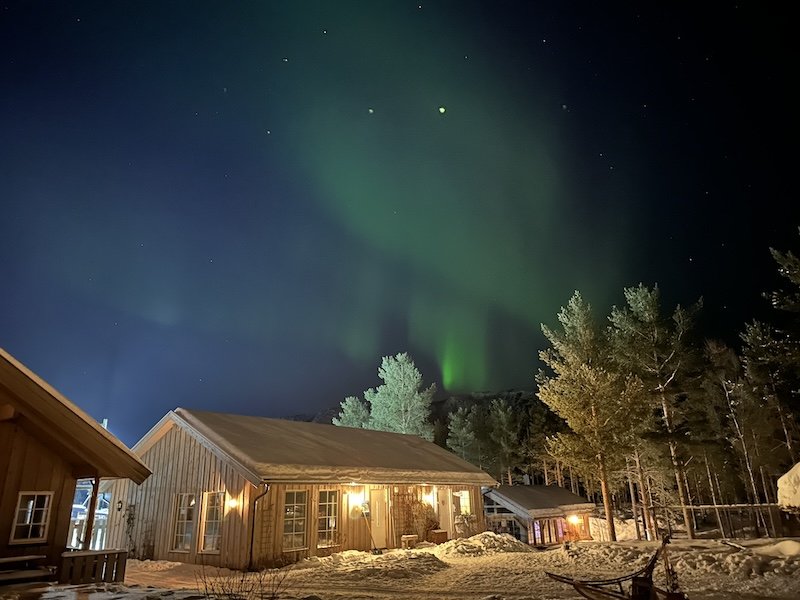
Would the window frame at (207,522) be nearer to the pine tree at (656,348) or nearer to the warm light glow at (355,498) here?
the warm light glow at (355,498)

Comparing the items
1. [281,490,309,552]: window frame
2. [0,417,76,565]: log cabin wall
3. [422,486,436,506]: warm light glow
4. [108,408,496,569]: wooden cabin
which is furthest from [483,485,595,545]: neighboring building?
[0,417,76,565]: log cabin wall

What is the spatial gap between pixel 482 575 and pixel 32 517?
33.0ft

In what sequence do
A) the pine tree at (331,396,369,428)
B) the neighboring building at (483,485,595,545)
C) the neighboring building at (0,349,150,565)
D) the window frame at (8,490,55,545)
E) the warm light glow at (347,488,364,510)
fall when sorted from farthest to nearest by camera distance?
1. the pine tree at (331,396,369,428)
2. the neighboring building at (483,485,595,545)
3. the warm light glow at (347,488,364,510)
4. the window frame at (8,490,55,545)
5. the neighboring building at (0,349,150,565)

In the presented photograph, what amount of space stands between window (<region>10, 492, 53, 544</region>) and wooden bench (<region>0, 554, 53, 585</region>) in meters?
0.35

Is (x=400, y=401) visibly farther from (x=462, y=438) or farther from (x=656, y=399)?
(x=656, y=399)

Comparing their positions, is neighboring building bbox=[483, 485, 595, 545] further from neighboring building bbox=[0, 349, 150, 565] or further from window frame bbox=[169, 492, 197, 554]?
neighboring building bbox=[0, 349, 150, 565]

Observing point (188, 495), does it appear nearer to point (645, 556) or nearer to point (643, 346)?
point (645, 556)

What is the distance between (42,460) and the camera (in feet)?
33.2

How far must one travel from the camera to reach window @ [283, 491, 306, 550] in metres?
16.2

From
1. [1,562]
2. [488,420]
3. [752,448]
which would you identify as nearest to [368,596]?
[1,562]

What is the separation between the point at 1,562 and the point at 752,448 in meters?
38.9

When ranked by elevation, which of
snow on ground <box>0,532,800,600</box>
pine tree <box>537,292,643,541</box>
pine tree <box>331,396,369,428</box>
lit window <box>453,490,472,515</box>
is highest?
pine tree <box>331,396,369,428</box>

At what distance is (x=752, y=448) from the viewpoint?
3328cm

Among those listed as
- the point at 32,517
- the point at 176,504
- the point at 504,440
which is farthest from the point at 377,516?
the point at 504,440
